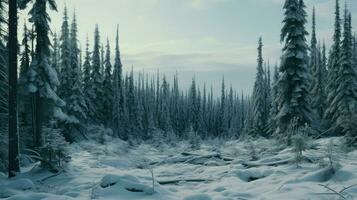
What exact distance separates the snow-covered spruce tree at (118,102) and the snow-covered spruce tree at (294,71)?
3356 centimetres

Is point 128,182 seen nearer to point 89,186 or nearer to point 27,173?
point 89,186

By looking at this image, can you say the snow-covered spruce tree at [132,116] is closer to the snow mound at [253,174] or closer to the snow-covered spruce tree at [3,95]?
the snow-covered spruce tree at [3,95]

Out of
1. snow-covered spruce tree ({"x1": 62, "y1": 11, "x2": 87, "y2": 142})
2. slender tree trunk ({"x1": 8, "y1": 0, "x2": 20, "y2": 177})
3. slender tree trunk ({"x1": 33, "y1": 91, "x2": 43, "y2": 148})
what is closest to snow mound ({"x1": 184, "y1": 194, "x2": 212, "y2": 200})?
slender tree trunk ({"x1": 8, "y1": 0, "x2": 20, "y2": 177})

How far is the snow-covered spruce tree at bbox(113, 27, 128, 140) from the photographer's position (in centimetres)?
6069

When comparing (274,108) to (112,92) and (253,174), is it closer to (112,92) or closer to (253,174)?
(112,92)

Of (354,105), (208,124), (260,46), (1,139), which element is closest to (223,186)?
(1,139)

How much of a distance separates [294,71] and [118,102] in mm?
36910

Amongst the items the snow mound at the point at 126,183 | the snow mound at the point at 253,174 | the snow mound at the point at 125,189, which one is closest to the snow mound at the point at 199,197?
the snow mound at the point at 125,189

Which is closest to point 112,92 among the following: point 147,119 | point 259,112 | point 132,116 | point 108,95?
point 108,95

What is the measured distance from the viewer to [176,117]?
10056cm

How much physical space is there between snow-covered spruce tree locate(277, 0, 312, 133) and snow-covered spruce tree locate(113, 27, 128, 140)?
3356cm

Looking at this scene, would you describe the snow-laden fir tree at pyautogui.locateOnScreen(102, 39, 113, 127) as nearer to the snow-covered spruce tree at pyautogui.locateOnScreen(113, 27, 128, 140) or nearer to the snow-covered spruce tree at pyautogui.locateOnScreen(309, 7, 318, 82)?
the snow-covered spruce tree at pyautogui.locateOnScreen(113, 27, 128, 140)

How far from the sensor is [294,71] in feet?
95.0

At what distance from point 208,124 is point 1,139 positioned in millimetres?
89917
